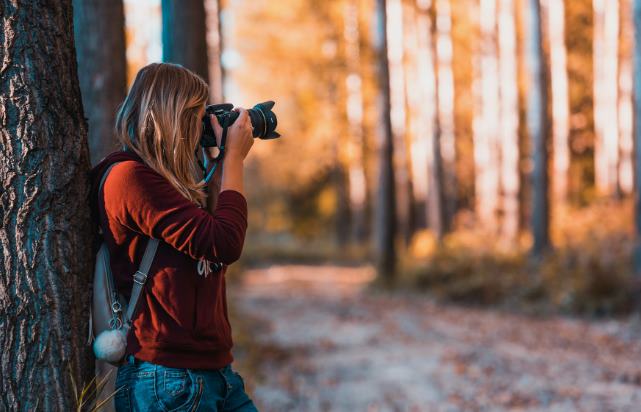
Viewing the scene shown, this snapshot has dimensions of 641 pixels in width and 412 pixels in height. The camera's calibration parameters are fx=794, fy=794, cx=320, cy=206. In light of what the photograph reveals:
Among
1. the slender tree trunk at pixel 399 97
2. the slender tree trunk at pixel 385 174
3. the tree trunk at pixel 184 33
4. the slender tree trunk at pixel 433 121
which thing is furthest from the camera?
the slender tree trunk at pixel 399 97

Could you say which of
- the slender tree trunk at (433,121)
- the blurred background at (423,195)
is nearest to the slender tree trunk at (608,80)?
the blurred background at (423,195)

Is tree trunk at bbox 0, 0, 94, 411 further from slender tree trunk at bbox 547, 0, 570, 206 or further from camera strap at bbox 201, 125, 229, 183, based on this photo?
slender tree trunk at bbox 547, 0, 570, 206

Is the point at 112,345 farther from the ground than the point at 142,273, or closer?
closer

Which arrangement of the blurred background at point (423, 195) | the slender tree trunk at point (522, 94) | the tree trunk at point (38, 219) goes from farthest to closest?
the slender tree trunk at point (522, 94)
the blurred background at point (423, 195)
the tree trunk at point (38, 219)

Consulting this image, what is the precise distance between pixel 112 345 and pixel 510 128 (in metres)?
16.7

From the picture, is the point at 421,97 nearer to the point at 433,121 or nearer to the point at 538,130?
the point at 433,121

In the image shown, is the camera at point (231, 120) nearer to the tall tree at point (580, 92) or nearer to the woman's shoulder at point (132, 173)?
the woman's shoulder at point (132, 173)

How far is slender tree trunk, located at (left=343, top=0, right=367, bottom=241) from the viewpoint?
2462cm

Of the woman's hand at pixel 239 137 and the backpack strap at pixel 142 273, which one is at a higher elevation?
the woman's hand at pixel 239 137

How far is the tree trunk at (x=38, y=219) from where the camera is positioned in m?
2.59

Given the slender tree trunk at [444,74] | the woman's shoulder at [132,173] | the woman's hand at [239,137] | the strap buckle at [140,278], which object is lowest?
the strap buckle at [140,278]

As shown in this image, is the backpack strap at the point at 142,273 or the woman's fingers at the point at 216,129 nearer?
the backpack strap at the point at 142,273

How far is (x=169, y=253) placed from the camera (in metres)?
2.55

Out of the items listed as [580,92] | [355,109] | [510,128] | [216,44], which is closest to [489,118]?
[510,128]
